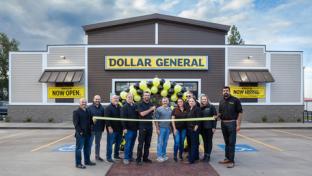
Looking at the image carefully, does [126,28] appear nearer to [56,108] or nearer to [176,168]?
[56,108]

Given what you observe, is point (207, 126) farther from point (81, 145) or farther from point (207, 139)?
point (81, 145)

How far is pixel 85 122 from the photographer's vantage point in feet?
25.4

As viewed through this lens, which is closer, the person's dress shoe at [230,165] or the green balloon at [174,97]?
the person's dress shoe at [230,165]

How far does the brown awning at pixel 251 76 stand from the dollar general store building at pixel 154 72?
7 cm

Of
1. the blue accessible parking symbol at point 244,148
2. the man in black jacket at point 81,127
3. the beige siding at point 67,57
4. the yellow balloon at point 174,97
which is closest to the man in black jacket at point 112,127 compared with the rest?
the man in black jacket at point 81,127

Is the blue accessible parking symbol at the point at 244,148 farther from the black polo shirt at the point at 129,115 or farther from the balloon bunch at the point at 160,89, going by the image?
the black polo shirt at the point at 129,115

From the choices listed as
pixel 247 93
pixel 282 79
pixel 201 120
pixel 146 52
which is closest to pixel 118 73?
pixel 146 52

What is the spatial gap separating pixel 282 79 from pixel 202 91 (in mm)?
6161

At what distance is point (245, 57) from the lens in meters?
22.9

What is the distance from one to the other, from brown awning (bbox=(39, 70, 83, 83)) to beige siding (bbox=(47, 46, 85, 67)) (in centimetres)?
58

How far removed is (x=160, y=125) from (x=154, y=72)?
13998mm

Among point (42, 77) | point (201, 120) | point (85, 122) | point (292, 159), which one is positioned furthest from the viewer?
point (42, 77)

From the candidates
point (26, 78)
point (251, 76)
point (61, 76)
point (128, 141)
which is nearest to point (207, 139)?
point (128, 141)

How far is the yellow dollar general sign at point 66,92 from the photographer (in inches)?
893
